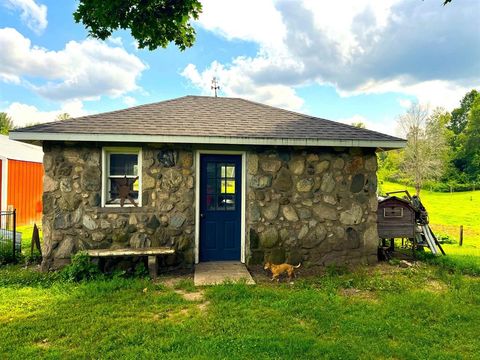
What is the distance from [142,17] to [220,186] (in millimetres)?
4190

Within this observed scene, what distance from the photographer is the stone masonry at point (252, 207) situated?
19.8 feet

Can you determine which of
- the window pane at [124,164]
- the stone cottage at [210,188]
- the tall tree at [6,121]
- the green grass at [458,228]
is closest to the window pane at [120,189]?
the stone cottage at [210,188]

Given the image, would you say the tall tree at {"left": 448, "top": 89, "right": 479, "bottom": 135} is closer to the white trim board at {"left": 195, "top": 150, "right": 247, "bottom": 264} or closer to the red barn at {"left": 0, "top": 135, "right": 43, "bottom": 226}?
the white trim board at {"left": 195, "top": 150, "right": 247, "bottom": 264}

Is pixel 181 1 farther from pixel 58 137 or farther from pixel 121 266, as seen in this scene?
pixel 121 266

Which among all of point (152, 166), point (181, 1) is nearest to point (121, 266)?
point (152, 166)

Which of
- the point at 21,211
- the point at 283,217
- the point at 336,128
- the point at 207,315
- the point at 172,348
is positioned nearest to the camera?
the point at 172,348

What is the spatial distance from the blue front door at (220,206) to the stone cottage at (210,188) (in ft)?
0.07

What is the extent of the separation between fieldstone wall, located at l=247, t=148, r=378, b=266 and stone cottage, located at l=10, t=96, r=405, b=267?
22 mm

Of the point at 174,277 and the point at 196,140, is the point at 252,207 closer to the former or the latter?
the point at 196,140

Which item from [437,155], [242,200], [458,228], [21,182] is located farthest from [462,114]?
[21,182]

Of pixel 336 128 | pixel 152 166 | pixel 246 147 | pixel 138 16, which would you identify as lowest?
pixel 152 166

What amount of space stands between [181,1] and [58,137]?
3991 millimetres

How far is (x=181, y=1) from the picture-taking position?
267 inches

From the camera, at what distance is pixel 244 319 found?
4.02 metres
